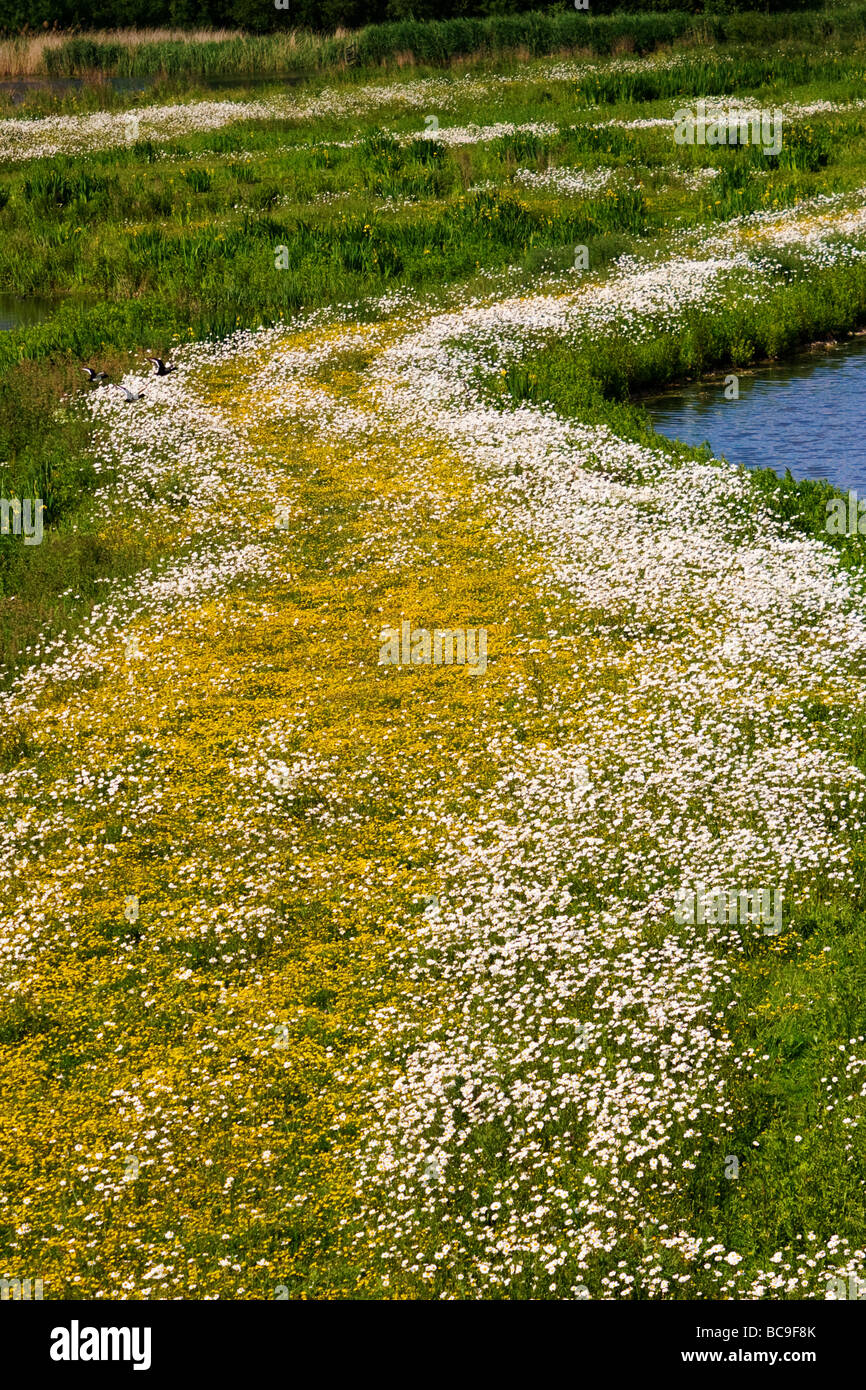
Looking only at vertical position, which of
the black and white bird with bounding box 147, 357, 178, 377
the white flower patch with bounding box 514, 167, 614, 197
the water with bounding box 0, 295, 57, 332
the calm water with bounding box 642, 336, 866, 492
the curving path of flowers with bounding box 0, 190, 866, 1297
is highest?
the white flower patch with bounding box 514, 167, 614, 197

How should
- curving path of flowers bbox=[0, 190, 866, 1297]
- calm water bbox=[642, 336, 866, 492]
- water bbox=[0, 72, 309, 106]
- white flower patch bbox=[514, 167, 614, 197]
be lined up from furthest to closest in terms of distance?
water bbox=[0, 72, 309, 106], white flower patch bbox=[514, 167, 614, 197], calm water bbox=[642, 336, 866, 492], curving path of flowers bbox=[0, 190, 866, 1297]

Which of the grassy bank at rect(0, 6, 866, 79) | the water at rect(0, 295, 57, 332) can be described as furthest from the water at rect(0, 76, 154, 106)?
the water at rect(0, 295, 57, 332)

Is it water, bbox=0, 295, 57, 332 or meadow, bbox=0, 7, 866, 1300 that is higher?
water, bbox=0, 295, 57, 332

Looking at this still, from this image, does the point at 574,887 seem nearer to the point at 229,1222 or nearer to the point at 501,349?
the point at 229,1222

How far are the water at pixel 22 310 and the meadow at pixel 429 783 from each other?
2.97 feet

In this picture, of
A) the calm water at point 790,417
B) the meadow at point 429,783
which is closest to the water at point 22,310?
the meadow at point 429,783

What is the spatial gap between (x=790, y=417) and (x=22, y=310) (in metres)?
17.8

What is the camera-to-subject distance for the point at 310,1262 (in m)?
8.70

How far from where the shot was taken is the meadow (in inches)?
356

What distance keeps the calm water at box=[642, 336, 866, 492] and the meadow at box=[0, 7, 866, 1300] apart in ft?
2.65

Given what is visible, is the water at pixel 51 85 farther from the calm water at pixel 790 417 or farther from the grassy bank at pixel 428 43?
the calm water at pixel 790 417

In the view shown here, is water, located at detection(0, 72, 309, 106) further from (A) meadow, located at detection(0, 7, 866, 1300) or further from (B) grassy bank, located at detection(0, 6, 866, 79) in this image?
(A) meadow, located at detection(0, 7, 866, 1300)

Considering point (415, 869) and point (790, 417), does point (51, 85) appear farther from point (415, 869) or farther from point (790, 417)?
point (415, 869)

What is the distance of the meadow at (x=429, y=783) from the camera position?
903 cm
